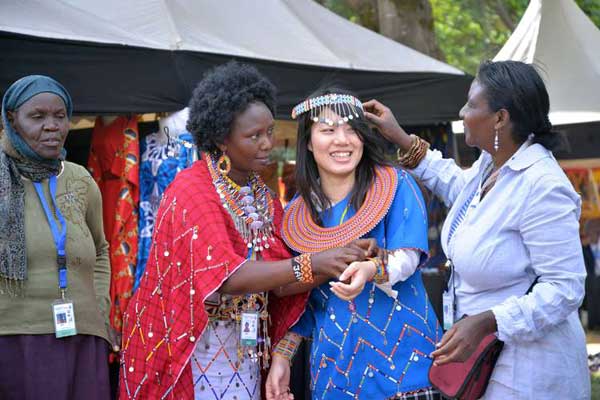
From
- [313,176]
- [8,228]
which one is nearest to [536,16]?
[313,176]

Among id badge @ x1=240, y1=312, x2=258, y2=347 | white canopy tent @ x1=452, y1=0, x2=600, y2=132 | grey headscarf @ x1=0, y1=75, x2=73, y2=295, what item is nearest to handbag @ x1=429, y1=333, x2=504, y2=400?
id badge @ x1=240, y1=312, x2=258, y2=347

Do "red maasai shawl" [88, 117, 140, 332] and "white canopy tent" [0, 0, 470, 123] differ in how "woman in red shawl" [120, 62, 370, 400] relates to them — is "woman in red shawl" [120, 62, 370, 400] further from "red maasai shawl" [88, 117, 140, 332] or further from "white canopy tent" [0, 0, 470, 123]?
"red maasai shawl" [88, 117, 140, 332]

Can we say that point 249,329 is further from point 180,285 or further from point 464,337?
point 464,337

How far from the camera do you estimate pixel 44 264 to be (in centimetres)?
317

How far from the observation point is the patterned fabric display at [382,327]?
288cm

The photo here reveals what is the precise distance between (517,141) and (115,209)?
289 cm

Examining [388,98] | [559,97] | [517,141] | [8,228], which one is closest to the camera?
[517,141]

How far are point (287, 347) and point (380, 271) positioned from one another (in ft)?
Result: 1.97

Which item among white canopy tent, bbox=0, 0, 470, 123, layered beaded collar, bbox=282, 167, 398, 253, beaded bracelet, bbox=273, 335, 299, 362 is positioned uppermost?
white canopy tent, bbox=0, 0, 470, 123

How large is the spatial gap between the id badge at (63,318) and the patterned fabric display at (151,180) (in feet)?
5.54

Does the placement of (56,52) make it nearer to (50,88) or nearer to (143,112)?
(143,112)

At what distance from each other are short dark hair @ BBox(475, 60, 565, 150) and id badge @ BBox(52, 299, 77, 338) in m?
1.83

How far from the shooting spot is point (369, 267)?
2725 millimetres

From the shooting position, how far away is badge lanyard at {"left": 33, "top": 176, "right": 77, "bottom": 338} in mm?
3133
